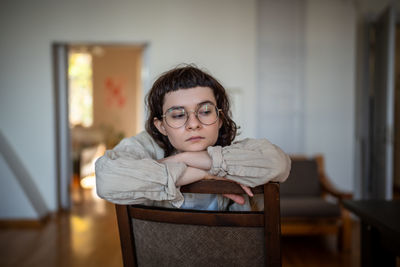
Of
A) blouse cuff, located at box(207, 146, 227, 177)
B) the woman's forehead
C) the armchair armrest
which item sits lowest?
the armchair armrest

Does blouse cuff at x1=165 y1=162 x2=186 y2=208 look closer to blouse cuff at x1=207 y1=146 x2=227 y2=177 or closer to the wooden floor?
blouse cuff at x1=207 y1=146 x2=227 y2=177

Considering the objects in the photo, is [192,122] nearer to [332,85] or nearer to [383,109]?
[383,109]

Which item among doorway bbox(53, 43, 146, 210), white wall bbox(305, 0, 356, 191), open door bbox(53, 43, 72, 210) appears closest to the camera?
white wall bbox(305, 0, 356, 191)

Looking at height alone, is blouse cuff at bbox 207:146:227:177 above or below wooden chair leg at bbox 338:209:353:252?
above

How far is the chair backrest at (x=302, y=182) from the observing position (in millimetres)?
3148

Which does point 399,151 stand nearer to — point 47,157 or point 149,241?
point 47,157

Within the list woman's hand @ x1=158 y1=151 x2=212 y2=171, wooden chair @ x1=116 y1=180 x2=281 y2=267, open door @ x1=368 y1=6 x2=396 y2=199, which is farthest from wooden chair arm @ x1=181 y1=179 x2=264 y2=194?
open door @ x1=368 y1=6 x2=396 y2=199

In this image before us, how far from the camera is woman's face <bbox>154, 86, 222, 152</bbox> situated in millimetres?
929

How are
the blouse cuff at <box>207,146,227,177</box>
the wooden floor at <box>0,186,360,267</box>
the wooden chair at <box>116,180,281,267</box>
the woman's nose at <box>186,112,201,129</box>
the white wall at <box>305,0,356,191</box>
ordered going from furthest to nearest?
the white wall at <box>305,0,356,191</box> < the wooden floor at <box>0,186,360,267</box> < the woman's nose at <box>186,112,201,129</box> < the blouse cuff at <box>207,146,227,177</box> < the wooden chair at <box>116,180,281,267</box>

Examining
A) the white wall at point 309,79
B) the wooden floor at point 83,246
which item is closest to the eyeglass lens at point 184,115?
the wooden floor at point 83,246

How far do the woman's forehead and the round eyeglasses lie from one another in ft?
0.06

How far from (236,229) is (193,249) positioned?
0.11m

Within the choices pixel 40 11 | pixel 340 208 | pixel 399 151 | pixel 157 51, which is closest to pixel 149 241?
pixel 340 208

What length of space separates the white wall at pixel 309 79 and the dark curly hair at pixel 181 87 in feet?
8.97
